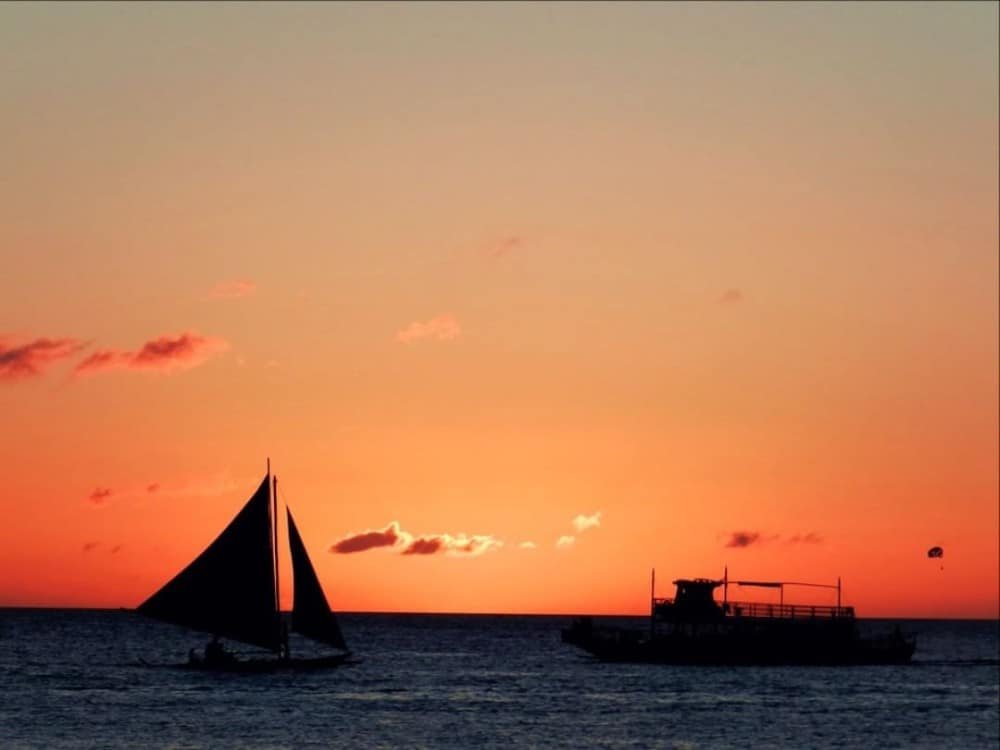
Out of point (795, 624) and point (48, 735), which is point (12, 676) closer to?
point (48, 735)

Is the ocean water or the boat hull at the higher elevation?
the boat hull

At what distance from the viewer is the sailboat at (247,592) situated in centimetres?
10606

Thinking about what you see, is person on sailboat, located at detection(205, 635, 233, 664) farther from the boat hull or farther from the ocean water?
the boat hull

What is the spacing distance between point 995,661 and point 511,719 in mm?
113892

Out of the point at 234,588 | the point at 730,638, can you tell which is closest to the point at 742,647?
the point at 730,638

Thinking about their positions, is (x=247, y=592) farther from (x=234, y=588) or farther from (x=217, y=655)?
(x=217, y=655)

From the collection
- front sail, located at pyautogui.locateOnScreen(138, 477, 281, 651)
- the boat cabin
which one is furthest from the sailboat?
the boat cabin

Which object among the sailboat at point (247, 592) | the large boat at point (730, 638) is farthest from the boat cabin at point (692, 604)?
the sailboat at point (247, 592)

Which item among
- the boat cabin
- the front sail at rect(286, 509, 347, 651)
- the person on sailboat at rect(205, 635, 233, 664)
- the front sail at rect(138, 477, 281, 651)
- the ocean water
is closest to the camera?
the ocean water

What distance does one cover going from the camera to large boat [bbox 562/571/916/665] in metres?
143

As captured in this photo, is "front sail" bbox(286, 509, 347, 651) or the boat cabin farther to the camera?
the boat cabin

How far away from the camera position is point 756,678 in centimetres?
13638

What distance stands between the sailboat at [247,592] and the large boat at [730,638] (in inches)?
1476

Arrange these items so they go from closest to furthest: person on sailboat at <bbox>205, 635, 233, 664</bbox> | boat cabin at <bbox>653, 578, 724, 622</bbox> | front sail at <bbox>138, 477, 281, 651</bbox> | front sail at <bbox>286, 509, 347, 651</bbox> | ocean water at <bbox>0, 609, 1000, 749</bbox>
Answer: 1. ocean water at <bbox>0, 609, 1000, 749</bbox>
2. front sail at <bbox>138, 477, 281, 651</bbox>
3. front sail at <bbox>286, 509, 347, 651</bbox>
4. person on sailboat at <bbox>205, 635, 233, 664</bbox>
5. boat cabin at <bbox>653, 578, 724, 622</bbox>
